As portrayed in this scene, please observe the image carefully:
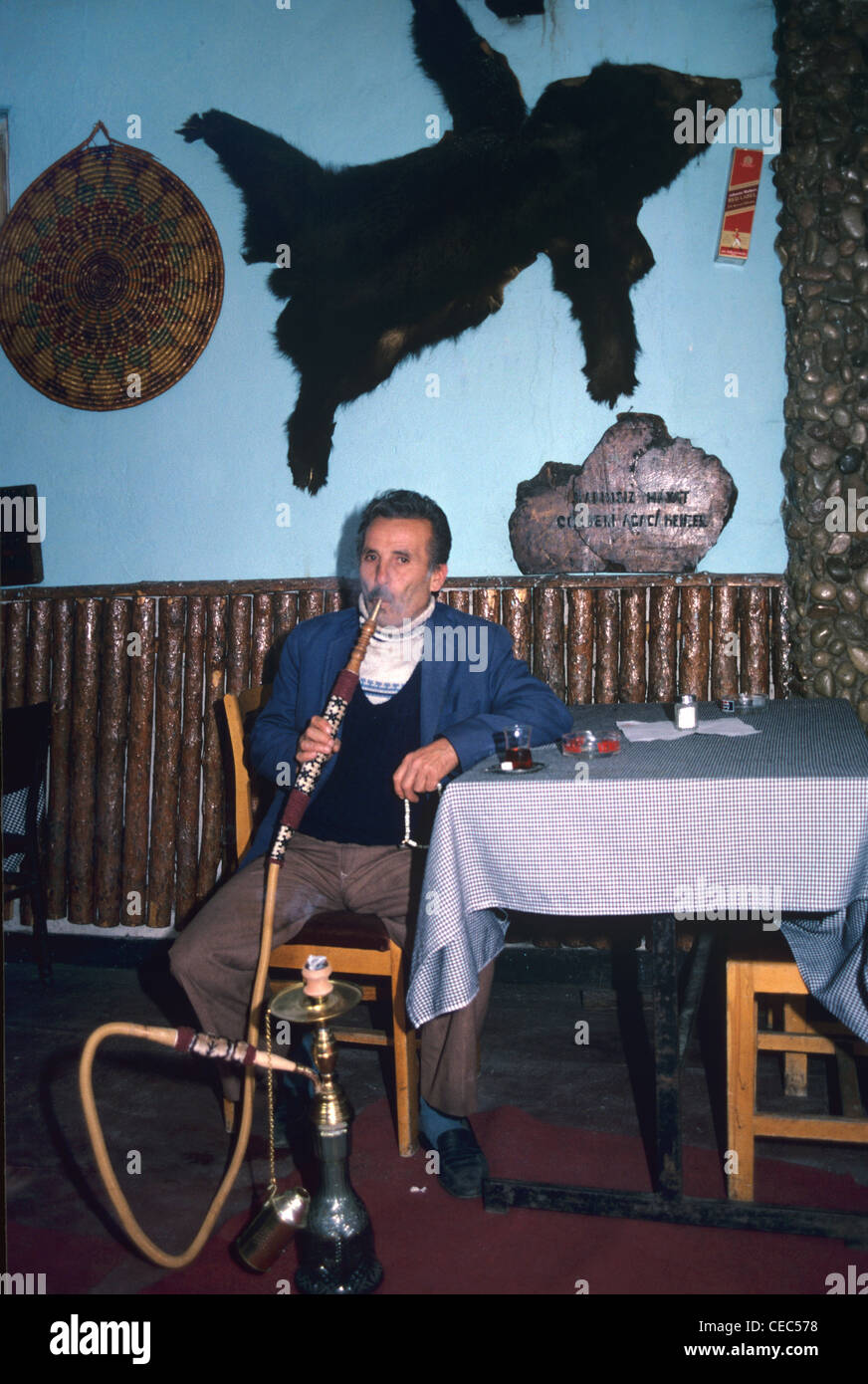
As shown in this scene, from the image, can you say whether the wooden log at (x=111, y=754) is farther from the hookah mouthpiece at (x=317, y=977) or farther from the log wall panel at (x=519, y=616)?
the hookah mouthpiece at (x=317, y=977)

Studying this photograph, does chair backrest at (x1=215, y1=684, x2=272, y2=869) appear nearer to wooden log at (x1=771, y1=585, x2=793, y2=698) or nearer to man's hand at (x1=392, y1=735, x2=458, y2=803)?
man's hand at (x1=392, y1=735, x2=458, y2=803)

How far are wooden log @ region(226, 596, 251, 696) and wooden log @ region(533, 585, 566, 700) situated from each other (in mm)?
1152

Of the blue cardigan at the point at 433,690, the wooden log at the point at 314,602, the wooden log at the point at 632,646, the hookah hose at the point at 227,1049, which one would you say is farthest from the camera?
the wooden log at the point at 314,602

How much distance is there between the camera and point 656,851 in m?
2.03

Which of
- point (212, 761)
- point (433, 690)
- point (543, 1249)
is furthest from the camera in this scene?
point (212, 761)

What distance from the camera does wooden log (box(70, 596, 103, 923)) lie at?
4094mm

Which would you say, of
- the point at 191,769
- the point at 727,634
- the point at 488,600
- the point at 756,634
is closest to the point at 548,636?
the point at 488,600

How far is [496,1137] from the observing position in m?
2.70

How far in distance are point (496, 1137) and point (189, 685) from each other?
7.14ft

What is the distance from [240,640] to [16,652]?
3.38 ft

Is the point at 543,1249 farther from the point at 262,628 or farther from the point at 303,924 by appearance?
the point at 262,628

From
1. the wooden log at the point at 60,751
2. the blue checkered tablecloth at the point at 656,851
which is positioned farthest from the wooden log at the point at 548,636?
the wooden log at the point at 60,751

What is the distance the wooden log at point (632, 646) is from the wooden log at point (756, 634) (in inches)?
14.4

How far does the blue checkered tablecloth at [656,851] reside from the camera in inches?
77.3
